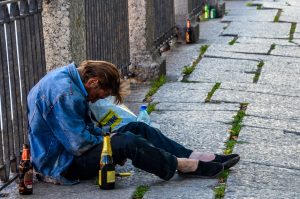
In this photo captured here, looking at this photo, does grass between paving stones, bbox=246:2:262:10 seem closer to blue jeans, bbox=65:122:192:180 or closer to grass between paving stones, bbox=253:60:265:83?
grass between paving stones, bbox=253:60:265:83

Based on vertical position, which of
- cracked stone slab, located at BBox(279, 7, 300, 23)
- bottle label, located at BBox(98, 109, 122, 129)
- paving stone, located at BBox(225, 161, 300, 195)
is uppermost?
bottle label, located at BBox(98, 109, 122, 129)

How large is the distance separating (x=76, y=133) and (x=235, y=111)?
271cm

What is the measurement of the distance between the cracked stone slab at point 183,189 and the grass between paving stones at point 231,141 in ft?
0.15

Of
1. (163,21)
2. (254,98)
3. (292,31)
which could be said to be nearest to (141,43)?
(254,98)

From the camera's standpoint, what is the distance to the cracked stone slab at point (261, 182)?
5191 mm

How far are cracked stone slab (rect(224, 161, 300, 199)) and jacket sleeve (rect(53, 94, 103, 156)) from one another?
3.15ft

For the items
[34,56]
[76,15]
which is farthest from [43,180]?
[76,15]

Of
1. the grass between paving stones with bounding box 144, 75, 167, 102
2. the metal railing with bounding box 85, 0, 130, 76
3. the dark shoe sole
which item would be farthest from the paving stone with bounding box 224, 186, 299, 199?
the grass between paving stones with bounding box 144, 75, 167, 102

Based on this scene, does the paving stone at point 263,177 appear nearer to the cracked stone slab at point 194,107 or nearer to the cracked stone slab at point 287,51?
the cracked stone slab at point 194,107

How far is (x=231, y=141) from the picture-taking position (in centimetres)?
652

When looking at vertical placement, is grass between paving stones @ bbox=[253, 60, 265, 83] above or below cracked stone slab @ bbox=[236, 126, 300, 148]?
below

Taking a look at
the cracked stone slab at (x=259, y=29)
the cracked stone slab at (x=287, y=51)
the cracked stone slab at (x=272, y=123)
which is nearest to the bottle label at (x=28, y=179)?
the cracked stone slab at (x=272, y=123)

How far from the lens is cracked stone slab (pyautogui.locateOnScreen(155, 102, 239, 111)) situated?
766 cm

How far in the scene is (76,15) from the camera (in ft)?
21.5
